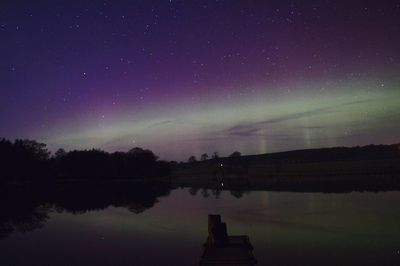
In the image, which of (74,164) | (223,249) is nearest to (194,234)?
(223,249)

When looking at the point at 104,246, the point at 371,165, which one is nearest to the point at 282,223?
the point at 104,246

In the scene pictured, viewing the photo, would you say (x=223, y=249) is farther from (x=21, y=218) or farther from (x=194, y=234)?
(x=21, y=218)

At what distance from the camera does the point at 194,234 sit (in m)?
33.5

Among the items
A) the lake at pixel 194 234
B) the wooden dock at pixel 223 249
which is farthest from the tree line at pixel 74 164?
the wooden dock at pixel 223 249

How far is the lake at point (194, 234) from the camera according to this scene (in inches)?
990

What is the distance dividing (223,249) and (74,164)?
13204 centimetres

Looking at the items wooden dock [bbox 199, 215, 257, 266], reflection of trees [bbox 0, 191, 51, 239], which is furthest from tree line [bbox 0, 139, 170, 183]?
wooden dock [bbox 199, 215, 257, 266]

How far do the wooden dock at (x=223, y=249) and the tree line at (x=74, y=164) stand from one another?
373 ft

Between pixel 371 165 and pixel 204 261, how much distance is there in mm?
161685

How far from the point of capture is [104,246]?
99.1 ft

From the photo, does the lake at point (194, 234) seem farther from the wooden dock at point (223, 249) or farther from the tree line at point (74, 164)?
the tree line at point (74, 164)

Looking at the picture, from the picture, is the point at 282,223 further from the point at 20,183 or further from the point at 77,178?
the point at 77,178

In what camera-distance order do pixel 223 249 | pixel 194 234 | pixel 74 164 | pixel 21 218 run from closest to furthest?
pixel 223 249
pixel 194 234
pixel 21 218
pixel 74 164

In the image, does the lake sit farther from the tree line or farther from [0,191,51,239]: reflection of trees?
the tree line
